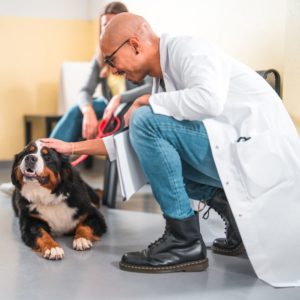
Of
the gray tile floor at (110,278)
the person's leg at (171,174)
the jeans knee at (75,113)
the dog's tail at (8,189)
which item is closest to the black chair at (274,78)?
the person's leg at (171,174)

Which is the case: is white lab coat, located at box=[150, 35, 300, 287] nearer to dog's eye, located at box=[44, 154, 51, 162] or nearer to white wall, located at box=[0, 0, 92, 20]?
dog's eye, located at box=[44, 154, 51, 162]

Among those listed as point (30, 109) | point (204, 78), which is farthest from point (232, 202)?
point (30, 109)

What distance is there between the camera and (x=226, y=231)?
88.4 inches

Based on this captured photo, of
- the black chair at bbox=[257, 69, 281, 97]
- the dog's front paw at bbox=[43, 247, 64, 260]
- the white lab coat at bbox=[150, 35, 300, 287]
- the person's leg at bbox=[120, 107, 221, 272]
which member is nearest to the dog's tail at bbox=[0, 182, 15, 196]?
the dog's front paw at bbox=[43, 247, 64, 260]

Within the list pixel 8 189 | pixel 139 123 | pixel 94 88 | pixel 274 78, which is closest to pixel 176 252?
pixel 139 123

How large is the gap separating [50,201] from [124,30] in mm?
996

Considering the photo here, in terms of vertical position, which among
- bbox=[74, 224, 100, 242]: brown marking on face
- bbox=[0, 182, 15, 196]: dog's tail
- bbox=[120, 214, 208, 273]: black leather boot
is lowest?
bbox=[0, 182, 15, 196]: dog's tail

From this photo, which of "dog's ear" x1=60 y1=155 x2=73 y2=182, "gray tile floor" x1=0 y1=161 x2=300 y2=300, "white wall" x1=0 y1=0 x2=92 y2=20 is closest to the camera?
"gray tile floor" x1=0 y1=161 x2=300 y2=300

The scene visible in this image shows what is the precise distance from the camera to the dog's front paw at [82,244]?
2346 mm

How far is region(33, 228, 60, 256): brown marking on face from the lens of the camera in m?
2.27

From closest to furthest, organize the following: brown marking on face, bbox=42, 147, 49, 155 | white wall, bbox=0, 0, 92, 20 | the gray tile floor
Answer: the gray tile floor < brown marking on face, bbox=42, 147, 49, 155 < white wall, bbox=0, 0, 92, 20

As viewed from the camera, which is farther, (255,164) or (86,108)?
(86,108)

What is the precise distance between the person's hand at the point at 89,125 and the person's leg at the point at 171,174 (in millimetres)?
1231

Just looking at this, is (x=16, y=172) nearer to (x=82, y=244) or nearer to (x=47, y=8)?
(x=82, y=244)
